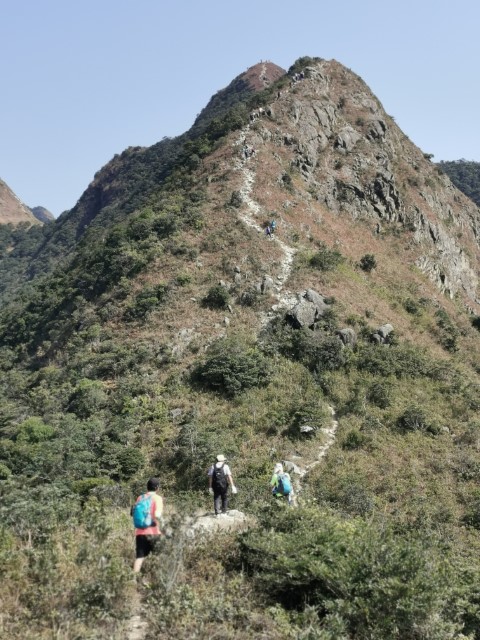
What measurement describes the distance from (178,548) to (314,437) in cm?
1426

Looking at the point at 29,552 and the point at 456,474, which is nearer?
the point at 29,552

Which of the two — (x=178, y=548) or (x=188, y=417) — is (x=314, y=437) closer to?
(x=188, y=417)

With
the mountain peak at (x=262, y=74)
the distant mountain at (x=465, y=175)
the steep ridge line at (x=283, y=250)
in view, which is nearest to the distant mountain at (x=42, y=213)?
the mountain peak at (x=262, y=74)

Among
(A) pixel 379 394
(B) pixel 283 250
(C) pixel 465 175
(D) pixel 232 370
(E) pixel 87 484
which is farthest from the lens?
(C) pixel 465 175

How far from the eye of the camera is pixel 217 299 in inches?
1094

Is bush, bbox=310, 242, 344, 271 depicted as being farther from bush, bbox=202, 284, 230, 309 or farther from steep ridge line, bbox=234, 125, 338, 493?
bush, bbox=202, 284, 230, 309

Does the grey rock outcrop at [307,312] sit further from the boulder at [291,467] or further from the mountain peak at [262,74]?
the mountain peak at [262,74]

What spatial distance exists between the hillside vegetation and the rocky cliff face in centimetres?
30

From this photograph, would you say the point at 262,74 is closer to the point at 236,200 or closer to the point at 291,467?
the point at 236,200

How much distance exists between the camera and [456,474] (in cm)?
1794

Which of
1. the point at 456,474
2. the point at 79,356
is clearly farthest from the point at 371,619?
the point at 79,356

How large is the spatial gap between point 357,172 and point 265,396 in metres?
31.7

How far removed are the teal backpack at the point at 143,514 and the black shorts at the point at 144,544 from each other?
162 mm

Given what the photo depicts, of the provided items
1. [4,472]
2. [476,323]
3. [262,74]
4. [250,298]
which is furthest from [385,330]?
[262,74]
